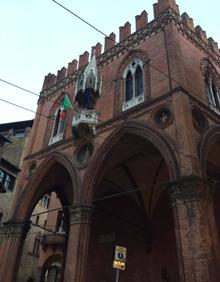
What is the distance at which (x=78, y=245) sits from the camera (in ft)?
32.2

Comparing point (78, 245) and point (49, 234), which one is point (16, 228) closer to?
point (78, 245)

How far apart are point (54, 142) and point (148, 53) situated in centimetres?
622

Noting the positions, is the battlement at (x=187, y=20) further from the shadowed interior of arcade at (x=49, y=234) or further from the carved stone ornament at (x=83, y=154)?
the shadowed interior of arcade at (x=49, y=234)

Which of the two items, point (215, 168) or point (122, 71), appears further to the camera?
point (122, 71)

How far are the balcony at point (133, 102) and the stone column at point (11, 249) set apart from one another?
22.0 feet

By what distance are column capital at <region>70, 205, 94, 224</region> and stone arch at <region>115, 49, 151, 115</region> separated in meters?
4.08

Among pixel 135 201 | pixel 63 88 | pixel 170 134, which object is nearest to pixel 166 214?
pixel 135 201

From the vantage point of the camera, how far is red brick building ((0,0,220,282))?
342 inches

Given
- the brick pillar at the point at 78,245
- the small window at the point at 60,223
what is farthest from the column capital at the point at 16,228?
the small window at the point at 60,223

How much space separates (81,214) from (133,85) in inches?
228

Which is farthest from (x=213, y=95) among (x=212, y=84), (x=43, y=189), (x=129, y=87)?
(x=43, y=189)

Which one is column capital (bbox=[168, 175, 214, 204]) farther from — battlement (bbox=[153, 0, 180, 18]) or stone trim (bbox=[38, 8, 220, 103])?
battlement (bbox=[153, 0, 180, 18])

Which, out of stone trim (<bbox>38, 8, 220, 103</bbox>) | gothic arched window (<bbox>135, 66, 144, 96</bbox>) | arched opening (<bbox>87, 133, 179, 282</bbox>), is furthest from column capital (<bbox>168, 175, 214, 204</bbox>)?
stone trim (<bbox>38, 8, 220, 103</bbox>)

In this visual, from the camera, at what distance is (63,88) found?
16516mm
